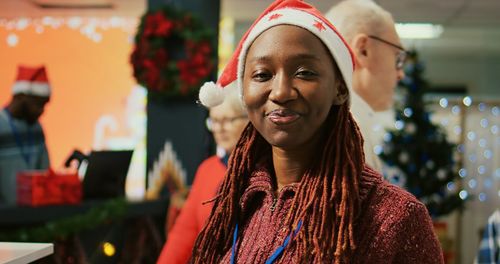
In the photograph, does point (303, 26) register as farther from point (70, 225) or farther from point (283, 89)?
point (70, 225)

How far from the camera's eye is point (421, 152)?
5.96 metres

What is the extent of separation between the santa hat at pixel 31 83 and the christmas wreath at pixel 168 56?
99 centimetres

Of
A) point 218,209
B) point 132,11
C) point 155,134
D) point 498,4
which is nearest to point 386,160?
point 498,4

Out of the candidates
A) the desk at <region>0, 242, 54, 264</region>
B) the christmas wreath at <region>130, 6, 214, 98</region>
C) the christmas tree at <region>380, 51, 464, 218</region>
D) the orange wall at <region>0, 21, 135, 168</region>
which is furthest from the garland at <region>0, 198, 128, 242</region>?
the orange wall at <region>0, 21, 135, 168</region>

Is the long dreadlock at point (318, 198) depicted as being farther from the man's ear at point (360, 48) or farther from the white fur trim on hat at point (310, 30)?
the man's ear at point (360, 48)

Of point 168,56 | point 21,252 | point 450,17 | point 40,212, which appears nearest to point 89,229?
point 40,212

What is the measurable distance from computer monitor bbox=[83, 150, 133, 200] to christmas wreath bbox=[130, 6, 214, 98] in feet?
3.99

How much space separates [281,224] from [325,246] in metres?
0.12

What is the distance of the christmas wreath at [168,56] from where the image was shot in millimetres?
4617

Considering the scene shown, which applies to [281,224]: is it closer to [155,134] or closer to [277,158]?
[277,158]

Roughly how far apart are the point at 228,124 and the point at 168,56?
2.43m

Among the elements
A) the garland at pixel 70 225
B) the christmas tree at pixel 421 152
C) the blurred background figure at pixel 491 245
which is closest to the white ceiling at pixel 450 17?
the christmas tree at pixel 421 152

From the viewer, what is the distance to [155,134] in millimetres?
4957

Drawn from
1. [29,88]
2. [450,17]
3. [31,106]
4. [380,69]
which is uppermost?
[450,17]
